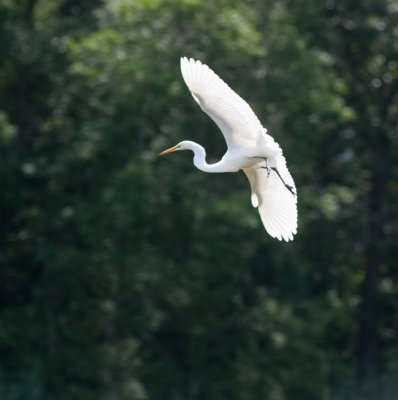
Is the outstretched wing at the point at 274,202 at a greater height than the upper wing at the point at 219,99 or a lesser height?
lesser

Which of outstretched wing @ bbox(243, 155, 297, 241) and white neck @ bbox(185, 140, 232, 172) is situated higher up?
white neck @ bbox(185, 140, 232, 172)

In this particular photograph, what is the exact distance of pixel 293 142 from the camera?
16938 mm

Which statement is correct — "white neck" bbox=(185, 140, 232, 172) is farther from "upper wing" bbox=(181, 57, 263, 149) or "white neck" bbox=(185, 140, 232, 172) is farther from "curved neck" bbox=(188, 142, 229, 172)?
"upper wing" bbox=(181, 57, 263, 149)

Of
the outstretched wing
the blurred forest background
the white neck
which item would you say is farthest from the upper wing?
the blurred forest background

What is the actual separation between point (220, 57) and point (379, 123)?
4.74 m

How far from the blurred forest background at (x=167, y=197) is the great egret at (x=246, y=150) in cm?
460

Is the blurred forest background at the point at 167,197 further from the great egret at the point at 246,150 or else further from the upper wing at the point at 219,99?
the upper wing at the point at 219,99

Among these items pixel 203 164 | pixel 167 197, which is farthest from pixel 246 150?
pixel 167 197

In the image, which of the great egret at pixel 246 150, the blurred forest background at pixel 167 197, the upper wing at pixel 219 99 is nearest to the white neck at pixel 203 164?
the great egret at pixel 246 150

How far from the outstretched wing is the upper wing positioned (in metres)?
0.75

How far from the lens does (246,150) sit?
10.5m

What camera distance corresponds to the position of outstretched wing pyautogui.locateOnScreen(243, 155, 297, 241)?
11008mm

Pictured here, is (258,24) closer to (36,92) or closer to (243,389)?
(36,92)

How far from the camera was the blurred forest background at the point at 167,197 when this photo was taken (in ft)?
53.3
